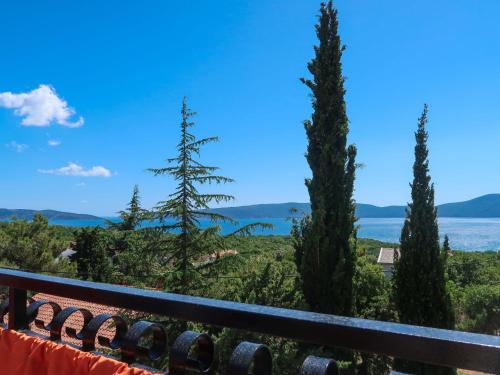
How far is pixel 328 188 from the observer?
8.27m

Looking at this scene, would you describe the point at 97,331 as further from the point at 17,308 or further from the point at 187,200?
the point at 187,200

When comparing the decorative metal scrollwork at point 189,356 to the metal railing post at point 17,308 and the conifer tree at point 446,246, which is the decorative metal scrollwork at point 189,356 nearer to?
the metal railing post at point 17,308

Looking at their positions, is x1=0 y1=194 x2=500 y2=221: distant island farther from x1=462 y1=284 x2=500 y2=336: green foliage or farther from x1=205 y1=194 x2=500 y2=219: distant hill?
x1=462 y1=284 x2=500 y2=336: green foliage

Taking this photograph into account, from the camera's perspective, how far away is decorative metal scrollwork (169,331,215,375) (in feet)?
2.34

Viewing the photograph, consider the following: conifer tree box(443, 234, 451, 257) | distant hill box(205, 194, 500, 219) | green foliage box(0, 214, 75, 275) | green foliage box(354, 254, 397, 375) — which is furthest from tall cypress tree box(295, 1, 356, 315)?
distant hill box(205, 194, 500, 219)

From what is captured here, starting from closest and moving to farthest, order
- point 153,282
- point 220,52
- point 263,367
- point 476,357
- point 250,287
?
1. point 476,357
2. point 263,367
3. point 250,287
4. point 153,282
5. point 220,52

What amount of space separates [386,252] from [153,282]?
14909 millimetres

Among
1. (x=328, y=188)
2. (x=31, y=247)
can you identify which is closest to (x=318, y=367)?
(x=328, y=188)

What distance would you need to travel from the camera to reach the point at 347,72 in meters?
8.65

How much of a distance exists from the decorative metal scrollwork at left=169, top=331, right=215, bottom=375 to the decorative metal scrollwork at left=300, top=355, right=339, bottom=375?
220mm

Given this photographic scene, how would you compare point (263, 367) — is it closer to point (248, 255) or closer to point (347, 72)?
point (248, 255)

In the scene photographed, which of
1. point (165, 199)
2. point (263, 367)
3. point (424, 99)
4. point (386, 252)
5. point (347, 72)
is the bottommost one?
point (386, 252)

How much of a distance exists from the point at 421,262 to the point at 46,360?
843cm

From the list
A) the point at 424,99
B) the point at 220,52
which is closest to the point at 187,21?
the point at 220,52
